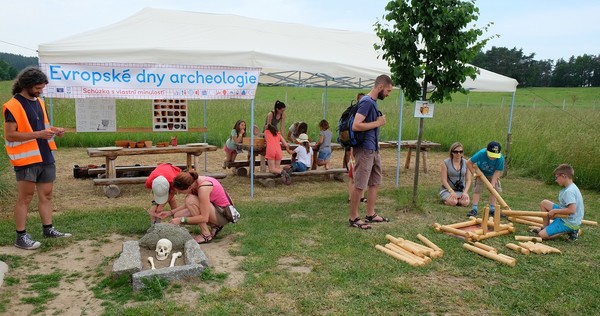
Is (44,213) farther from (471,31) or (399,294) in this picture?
(471,31)

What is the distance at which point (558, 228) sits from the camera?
17.7ft

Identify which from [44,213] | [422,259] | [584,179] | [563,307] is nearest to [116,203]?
[44,213]

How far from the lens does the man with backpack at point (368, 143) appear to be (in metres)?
5.40

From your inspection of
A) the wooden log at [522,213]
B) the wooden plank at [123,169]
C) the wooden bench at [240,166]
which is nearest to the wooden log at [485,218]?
the wooden log at [522,213]

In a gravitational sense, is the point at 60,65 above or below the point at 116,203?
above

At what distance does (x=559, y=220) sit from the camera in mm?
5422

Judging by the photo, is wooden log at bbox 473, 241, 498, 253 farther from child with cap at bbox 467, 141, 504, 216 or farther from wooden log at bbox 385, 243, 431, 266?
child with cap at bbox 467, 141, 504, 216

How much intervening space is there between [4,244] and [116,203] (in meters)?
2.07

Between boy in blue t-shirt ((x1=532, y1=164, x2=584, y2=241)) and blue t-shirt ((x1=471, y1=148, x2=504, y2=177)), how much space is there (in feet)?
3.34

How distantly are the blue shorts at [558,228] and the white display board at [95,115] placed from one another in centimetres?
641

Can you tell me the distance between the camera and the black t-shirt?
4527 millimetres

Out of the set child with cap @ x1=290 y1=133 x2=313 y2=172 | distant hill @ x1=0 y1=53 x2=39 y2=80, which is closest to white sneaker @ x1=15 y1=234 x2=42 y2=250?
child with cap @ x1=290 y1=133 x2=313 y2=172

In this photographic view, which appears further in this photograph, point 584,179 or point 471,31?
point 584,179

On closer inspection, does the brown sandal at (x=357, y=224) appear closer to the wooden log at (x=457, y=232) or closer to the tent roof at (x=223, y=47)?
the wooden log at (x=457, y=232)
